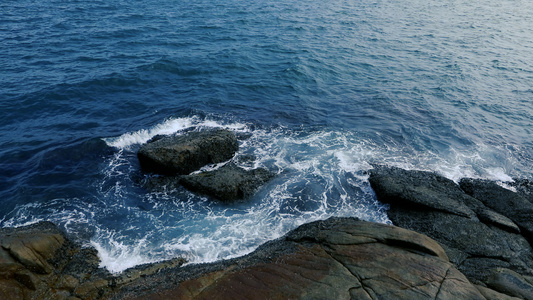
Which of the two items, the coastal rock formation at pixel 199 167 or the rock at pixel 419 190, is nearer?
the rock at pixel 419 190

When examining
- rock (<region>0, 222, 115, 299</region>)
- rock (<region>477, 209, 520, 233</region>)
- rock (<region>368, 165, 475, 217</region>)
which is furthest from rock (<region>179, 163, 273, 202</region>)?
rock (<region>477, 209, 520, 233</region>)

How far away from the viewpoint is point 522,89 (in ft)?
115

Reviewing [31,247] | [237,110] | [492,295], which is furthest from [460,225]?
[31,247]

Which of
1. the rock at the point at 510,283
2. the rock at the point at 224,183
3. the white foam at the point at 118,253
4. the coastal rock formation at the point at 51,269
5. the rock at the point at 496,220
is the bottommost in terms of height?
the white foam at the point at 118,253

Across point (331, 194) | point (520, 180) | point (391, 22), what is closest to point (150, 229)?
point (331, 194)

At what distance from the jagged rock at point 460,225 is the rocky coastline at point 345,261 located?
0.05 m

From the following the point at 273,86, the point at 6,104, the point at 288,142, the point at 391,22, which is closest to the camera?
the point at 288,142

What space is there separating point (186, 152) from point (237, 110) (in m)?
9.23

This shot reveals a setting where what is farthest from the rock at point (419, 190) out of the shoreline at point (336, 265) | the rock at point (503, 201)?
the rock at point (503, 201)

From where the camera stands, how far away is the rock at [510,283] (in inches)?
493

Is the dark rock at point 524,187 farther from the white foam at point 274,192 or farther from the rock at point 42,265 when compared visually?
the rock at point 42,265

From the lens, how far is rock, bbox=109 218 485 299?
11945 millimetres

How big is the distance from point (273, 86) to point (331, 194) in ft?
54.2

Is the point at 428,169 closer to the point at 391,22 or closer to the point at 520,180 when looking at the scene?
the point at 520,180
